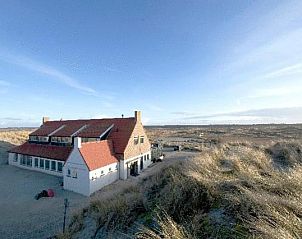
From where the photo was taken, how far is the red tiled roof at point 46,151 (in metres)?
29.8

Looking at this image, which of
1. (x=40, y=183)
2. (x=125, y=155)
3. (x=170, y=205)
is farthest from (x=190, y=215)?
(x=40, y=183)

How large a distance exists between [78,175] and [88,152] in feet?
8.52

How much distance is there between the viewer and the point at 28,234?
1402 cm

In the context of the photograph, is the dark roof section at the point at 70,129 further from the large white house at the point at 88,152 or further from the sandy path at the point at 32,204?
the sandy path at the point at 32,204

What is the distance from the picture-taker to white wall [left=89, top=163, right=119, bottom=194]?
23297mm

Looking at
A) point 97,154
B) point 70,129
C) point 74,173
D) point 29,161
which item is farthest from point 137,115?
point 29,161

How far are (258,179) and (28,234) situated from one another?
13656mm

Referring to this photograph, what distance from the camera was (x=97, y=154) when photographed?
26.0m

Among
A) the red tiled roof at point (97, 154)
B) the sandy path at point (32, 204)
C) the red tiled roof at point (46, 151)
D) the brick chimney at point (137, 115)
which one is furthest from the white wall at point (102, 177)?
the brick chimney at point (137, 115)

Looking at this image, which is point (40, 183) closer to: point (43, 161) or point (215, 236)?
point (43, 161)

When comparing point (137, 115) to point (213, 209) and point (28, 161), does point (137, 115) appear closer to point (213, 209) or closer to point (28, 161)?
point (28, 161)

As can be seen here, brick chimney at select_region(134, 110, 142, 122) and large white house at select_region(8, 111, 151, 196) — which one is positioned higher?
brick chimney at select_region(134, 110, 142, 122)

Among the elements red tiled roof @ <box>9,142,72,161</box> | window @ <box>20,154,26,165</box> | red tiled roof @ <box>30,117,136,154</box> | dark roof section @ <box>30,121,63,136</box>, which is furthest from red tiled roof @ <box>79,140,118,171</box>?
window @ <box>20,154,26,165</box>

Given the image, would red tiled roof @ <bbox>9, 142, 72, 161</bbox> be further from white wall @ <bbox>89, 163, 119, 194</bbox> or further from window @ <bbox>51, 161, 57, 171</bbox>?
white wall @ <bbox>89, 163, 119, 194</bbox>
